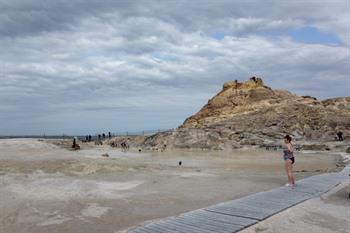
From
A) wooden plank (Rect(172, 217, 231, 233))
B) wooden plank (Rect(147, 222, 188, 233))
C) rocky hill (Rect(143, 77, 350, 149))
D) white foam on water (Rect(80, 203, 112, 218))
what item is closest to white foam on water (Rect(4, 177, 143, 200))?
white foam on water (Rect(80, 203, 112, 218))

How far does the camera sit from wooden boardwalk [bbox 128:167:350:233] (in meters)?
9.07

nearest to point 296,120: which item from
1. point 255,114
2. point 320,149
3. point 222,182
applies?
point 255,114

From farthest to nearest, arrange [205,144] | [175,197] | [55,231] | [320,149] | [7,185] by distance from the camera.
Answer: [205,144], [320,149], [7,185], [175,197], [55,231]

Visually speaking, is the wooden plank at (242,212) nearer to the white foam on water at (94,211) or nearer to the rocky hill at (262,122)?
the white foam on water at (94,211)

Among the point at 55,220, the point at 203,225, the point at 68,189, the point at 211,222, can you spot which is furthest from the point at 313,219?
the point at 68,189

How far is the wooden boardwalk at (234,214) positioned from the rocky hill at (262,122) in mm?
38644

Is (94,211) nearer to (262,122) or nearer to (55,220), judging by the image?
(55,220)

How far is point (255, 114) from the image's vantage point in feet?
212

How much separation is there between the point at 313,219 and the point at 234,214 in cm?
183

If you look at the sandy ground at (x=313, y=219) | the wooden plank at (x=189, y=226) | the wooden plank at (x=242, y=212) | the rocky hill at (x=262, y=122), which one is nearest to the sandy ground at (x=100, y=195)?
the wooden plank at (x=189, y=226)

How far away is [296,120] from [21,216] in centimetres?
5257

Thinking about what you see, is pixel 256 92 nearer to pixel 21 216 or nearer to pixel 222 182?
pixel 222 182

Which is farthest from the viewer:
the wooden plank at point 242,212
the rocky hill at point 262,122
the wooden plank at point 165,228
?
the rocky hill at point 262,122

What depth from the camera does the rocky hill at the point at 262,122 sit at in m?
54.7
